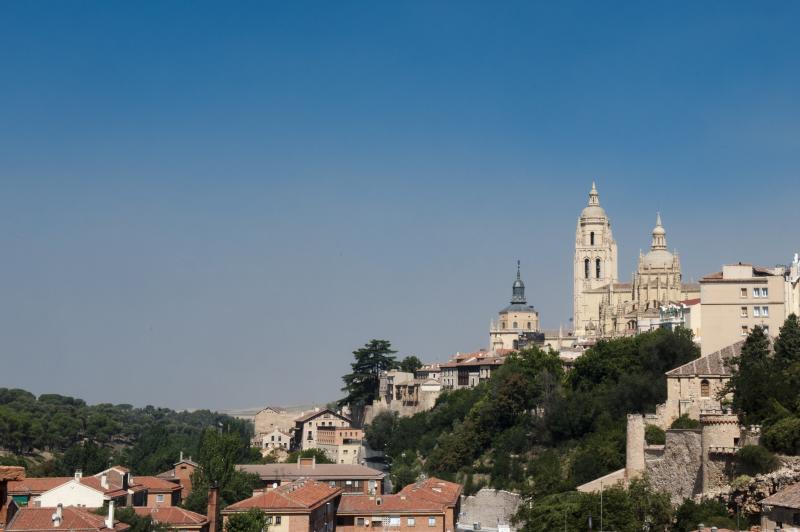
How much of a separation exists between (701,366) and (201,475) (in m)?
27.0

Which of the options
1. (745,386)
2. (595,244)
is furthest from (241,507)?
(595,244)

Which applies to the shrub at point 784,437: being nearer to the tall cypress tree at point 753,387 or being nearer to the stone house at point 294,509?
the tall cypress tree at point 753,387

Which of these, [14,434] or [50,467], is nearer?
[50,467]

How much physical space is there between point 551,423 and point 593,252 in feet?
240

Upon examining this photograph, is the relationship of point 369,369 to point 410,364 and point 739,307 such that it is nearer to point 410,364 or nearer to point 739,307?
point 410,364

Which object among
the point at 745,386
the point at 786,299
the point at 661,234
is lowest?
the point at 745,386

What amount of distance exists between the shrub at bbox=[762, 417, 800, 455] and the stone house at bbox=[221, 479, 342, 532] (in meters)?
17.3

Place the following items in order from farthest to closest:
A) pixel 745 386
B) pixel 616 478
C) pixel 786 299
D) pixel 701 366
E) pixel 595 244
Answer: pixel 595 244, pixel 786 299, pixel 701 366, pixel 616 478, pixel 745 386

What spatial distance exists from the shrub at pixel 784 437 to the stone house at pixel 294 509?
56.8 ft

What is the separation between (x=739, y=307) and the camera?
228ft

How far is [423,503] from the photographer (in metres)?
57.4

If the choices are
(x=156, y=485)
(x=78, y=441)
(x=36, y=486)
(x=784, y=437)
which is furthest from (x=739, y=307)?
(x=78, y=441)

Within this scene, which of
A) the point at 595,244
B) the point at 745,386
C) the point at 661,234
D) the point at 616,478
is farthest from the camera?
the point at 595,244

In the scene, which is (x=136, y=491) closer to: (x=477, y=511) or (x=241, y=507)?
(x=241, y=507)
